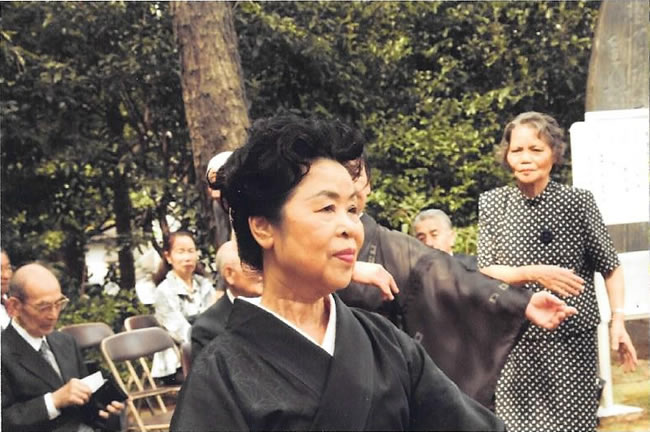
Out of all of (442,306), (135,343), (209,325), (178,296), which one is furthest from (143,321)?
(442,306)

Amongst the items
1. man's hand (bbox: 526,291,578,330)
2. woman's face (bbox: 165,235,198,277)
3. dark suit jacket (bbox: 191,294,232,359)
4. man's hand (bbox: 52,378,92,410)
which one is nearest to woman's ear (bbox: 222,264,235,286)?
dark suit jacket (bbox: 191,294,232,359)

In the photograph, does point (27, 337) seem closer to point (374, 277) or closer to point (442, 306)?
point (442, 306)

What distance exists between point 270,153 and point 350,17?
9016 mm

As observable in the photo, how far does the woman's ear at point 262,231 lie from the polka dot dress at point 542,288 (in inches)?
99.4

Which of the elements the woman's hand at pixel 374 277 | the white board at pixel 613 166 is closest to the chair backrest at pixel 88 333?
the white board at pixel 613 166

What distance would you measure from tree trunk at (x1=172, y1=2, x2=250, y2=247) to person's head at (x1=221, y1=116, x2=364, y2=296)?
529 centimetres

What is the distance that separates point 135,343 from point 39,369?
2153 millimetres

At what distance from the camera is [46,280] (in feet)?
17.6

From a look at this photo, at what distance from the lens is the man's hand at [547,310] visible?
141 inches

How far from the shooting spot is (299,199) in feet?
8.77

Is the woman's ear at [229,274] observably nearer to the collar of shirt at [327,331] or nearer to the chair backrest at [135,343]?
the collar of shirt at [327,331]

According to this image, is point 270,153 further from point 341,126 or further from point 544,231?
point 544,231

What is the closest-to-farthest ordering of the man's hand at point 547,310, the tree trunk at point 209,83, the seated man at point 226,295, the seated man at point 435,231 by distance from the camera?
the man's hand at point 547,310 < the seated man at point 226,295 < the seated man at point 435,231 < the tree trunk at point 209,83

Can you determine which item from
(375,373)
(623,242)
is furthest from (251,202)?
(623,242)
